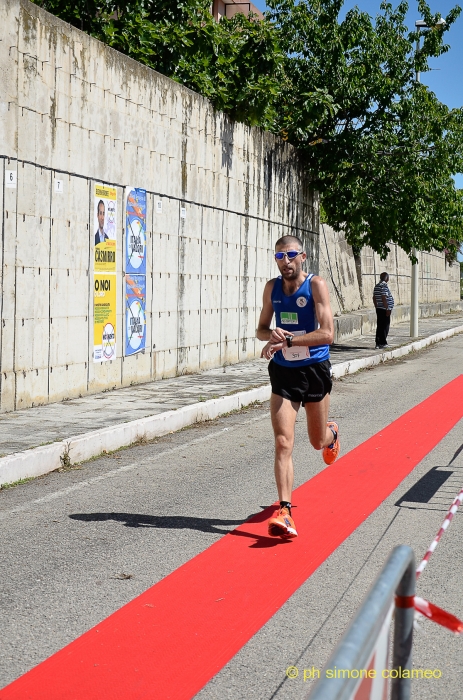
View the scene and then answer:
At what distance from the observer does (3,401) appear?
9578 millimetres

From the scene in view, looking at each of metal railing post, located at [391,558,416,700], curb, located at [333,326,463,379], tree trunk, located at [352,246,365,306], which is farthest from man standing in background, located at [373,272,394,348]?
metal railing post, located at [391,558,416,700]

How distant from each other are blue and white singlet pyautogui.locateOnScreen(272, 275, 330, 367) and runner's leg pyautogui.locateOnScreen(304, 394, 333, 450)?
0.30m

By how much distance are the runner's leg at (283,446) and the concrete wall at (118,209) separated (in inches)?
179

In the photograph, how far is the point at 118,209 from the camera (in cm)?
1196

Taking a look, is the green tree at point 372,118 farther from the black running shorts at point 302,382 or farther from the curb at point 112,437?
the black running shorts at point 302,382

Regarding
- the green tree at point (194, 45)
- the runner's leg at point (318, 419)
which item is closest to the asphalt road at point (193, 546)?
the runner's leg at point (318, 419)

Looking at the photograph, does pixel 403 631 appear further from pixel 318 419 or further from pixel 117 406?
pixel 117 406

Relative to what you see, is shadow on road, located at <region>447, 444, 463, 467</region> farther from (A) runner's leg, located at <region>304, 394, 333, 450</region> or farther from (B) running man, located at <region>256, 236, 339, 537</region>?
(B) running man, located at <region>256, 236, 339, 537</region>

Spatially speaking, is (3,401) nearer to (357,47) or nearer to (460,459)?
(460,459)

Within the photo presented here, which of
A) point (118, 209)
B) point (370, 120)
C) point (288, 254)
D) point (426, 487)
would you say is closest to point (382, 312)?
point (370, 120)

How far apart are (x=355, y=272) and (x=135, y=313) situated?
17.4 m

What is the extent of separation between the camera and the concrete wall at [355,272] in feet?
85.9

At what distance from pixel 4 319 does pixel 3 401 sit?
0.87 meters

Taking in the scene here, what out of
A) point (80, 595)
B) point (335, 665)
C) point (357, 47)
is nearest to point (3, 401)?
point (80, 595)
